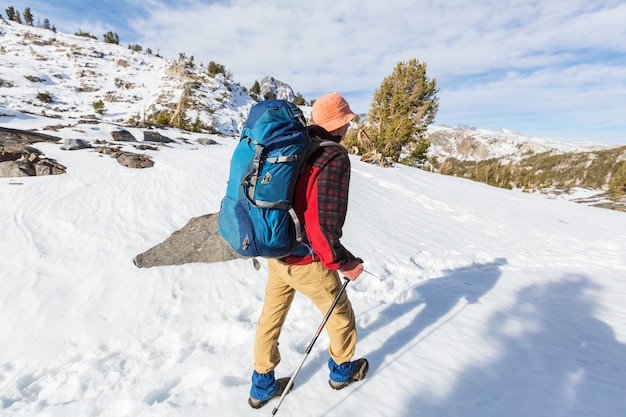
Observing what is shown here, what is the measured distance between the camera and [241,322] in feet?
9.64

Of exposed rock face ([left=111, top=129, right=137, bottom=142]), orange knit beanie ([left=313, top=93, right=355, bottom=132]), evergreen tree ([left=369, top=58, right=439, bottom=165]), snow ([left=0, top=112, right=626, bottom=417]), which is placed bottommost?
snow ([left=0, top=112, right=626, bottom=417])

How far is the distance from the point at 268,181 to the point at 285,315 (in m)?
1.04

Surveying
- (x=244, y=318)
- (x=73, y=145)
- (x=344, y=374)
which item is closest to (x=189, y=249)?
(x=244, y=318)

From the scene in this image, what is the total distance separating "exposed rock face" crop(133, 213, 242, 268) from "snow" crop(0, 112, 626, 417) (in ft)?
0.49

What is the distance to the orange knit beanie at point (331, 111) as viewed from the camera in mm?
1759

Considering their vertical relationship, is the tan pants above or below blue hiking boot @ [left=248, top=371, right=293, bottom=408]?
above

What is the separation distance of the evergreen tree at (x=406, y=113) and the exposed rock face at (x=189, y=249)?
62.9 ft

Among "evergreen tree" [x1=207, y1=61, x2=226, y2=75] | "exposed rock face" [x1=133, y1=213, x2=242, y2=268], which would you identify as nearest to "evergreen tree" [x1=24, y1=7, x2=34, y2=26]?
"evergreen tree" [x1=207, y1=61, x2=226, y2=75]

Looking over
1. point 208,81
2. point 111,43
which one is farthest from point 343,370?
point 111,43

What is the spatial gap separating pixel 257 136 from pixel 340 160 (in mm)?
487

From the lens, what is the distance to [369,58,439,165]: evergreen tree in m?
21.7

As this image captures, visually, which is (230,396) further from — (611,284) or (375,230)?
(611,284)

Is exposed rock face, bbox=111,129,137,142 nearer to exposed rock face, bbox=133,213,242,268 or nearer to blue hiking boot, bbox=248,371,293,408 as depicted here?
exposed rock face, bbox=133,213,242,268

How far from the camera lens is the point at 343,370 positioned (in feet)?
6.78
